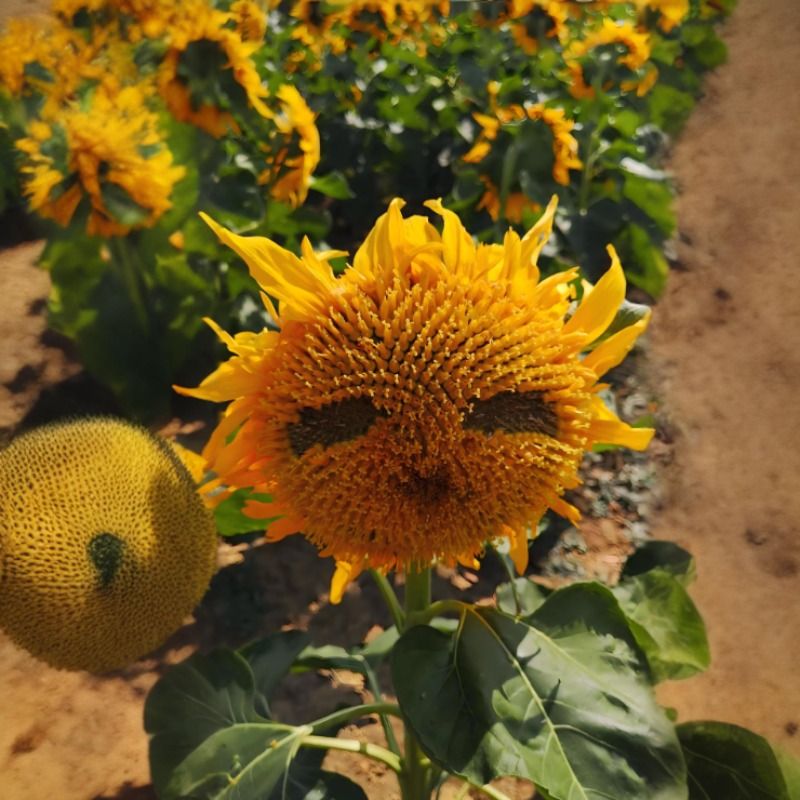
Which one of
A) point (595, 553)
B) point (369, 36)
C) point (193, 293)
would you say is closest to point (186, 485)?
point (193, 293)

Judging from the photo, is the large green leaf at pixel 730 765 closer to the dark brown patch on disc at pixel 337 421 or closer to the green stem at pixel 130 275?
the dark brown patch on disc at pixel 337 421

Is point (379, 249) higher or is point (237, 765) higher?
point (379, 249)

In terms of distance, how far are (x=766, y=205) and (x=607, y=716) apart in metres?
3.88

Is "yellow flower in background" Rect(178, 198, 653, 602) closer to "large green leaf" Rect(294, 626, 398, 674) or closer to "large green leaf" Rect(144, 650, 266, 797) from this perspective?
"large green leaf" Rect(144, 650, 266, 797)

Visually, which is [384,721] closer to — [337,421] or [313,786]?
[313,786]

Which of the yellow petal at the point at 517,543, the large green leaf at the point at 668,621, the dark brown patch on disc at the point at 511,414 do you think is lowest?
the large green leaf at the point at 668,621

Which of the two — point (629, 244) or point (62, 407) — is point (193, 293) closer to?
point (62, 407)

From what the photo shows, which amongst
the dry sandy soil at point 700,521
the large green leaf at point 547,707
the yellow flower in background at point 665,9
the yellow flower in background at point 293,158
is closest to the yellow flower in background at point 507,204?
the yellow flower in background at point 293,158

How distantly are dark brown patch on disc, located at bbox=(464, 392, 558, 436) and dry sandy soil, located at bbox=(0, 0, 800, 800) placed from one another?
1330 mm

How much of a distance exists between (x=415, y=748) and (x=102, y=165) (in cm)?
162

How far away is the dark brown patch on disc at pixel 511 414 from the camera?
3.21 ft

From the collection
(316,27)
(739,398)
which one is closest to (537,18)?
(316,27)

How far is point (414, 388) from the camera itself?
96cm

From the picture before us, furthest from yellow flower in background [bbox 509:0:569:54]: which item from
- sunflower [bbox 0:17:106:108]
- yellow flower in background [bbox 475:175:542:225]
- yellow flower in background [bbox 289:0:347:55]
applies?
sunflower [bbox 0:17:106:108]
